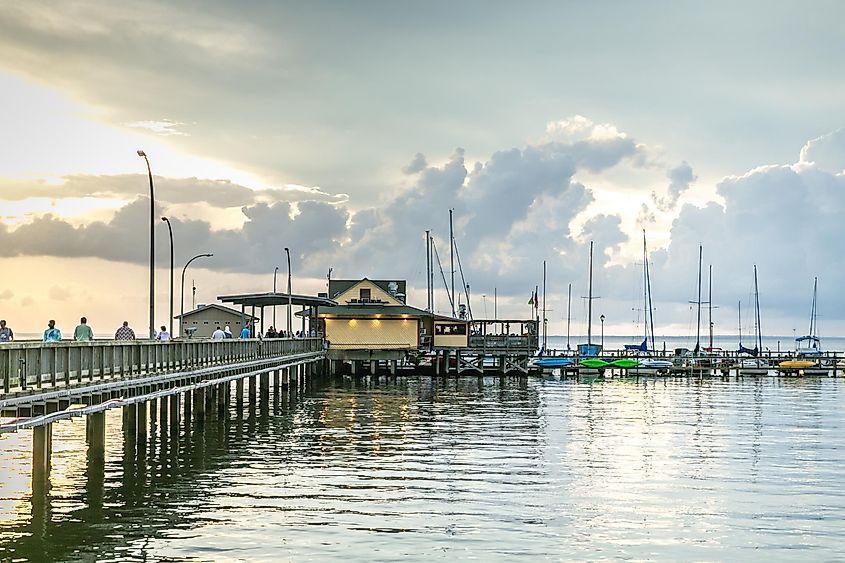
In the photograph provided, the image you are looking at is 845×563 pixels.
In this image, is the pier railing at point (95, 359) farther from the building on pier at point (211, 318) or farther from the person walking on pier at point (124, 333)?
the building on pier at point (211, 318)

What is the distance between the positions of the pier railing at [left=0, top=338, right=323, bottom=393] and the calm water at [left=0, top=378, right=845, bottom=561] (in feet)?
9.68

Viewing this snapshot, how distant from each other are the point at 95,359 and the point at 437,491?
9.87m

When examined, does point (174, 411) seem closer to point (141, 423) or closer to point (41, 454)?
point (141, 423)

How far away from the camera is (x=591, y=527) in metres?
25.6

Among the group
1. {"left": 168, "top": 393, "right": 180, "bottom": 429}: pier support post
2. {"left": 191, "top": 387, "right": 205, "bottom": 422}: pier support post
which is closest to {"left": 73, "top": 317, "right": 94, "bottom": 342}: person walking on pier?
{"left": 168, "top": 393, "right": 180, "bottom": 429}: pier support post

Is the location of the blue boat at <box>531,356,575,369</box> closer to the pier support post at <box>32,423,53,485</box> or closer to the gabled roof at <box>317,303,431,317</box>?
the gabled roof at <box>317,303,431,317</box>

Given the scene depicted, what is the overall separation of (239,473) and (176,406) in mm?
9933

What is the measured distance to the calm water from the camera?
77.2ft

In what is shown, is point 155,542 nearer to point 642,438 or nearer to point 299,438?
point 299,438

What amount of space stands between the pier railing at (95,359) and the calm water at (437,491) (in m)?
2.95

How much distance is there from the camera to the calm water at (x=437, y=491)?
2352 cm

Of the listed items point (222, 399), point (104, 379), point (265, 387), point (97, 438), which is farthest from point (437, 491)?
point (265, 387)

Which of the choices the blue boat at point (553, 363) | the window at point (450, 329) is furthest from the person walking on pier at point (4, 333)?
the blue boat at point (553, 363)

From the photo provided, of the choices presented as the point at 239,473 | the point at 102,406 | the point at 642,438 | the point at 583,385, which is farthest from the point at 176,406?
the point at 583,385
